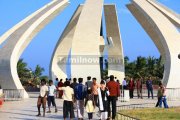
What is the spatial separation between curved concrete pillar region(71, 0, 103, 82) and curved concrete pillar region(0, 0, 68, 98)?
218cm

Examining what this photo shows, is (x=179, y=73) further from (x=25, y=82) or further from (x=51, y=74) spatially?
(x=25, y=82)

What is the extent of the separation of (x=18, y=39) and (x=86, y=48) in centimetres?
390

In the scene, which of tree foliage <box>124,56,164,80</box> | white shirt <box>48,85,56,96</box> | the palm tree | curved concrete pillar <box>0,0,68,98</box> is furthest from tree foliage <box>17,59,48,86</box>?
white shirt <box>48,85,56,96</box>

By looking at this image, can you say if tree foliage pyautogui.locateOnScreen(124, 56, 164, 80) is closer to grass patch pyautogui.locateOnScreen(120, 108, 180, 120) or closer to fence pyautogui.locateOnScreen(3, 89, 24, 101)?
fence pyautogui.locateOnScreen(3, 89, 24, 101)

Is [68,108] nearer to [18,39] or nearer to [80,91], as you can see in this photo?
[80,91]

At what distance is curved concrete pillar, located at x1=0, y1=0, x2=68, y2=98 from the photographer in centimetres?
2444

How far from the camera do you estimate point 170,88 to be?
22.4 metres

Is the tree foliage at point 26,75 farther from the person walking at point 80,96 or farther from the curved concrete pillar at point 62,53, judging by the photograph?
the person walking at point 80,96

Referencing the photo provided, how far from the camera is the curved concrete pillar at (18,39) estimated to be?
2444 centimetres

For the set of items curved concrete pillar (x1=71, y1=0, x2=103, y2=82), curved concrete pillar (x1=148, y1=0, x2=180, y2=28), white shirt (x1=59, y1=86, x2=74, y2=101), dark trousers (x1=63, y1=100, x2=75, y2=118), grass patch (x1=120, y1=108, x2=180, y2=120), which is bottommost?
grass patch (x1=120, y1=108, x2=180, y2=120)

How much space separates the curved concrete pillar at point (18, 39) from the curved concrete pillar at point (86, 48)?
2.18 meters

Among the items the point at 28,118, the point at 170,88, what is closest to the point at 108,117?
the point at 28,118

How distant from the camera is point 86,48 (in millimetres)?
24828

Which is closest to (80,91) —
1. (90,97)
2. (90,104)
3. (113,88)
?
(90,97)
